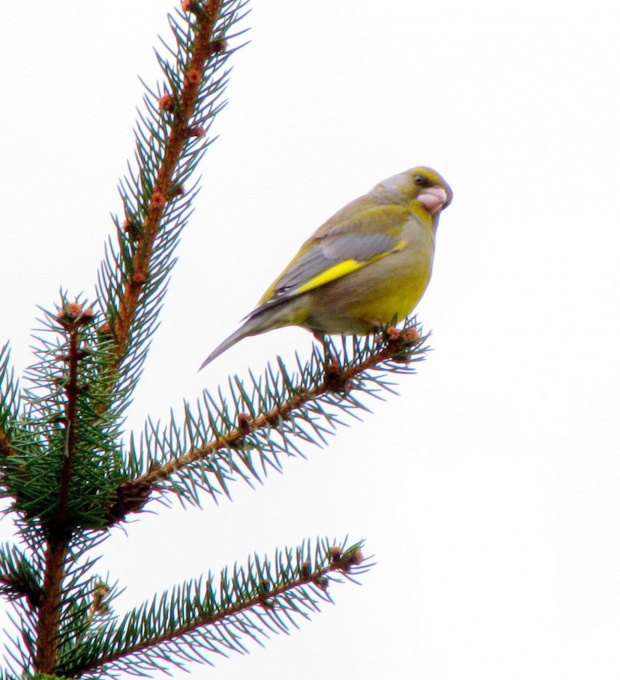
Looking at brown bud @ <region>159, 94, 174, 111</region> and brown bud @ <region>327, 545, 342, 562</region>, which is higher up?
brown bud @ <region>159, 94, 174, 111</region>

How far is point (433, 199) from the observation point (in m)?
4.86

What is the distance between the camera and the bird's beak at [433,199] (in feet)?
15.9

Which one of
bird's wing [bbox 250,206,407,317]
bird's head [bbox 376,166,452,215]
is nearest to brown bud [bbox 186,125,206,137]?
bird's wing [bbox 250,206,407,317]

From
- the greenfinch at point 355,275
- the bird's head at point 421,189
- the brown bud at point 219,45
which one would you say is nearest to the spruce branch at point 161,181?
the brown bud at point 219,45

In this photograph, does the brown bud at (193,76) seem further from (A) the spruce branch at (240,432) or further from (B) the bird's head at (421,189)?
(B) the bird's head at (421,189)

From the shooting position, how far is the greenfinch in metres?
3.67

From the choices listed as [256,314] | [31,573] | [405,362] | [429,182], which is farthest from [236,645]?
[429,182]

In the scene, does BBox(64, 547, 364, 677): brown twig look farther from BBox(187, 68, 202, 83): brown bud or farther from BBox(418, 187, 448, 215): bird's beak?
BBox(418, 187, 448, 215): bird's beak

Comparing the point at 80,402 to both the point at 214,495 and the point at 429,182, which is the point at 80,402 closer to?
the point at 214,495

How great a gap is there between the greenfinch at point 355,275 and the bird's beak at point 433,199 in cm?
7

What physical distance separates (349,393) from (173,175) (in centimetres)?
74

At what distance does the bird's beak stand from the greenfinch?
75mm

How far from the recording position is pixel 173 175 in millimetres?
2111

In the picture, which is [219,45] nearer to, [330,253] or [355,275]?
[355,275]
